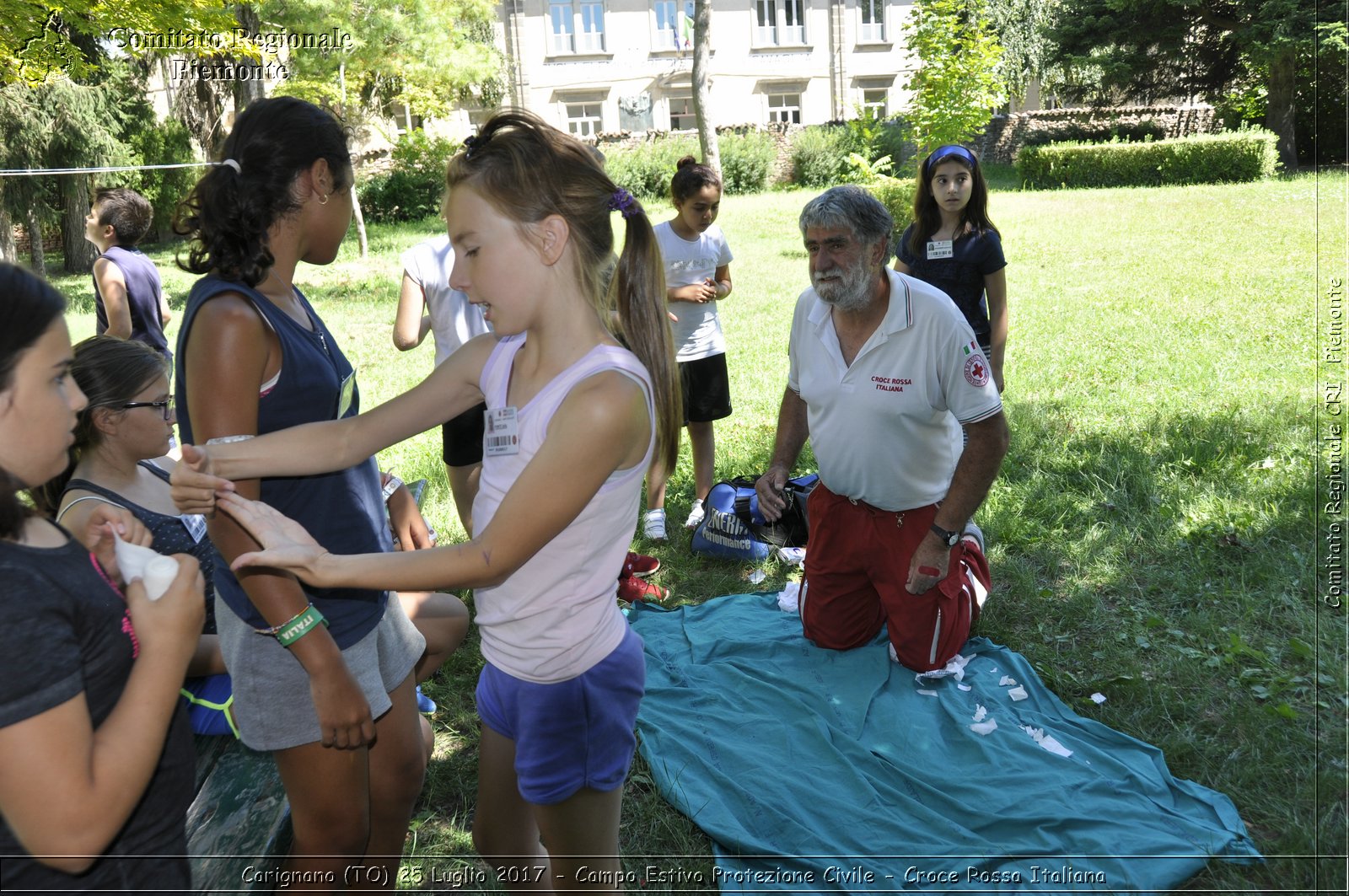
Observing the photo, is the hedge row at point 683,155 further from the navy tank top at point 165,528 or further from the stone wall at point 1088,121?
A: the navy tank top at point 165,528

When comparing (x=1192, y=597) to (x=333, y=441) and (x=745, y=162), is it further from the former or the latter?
(x=745, y=162)

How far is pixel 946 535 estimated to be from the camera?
3.81 m

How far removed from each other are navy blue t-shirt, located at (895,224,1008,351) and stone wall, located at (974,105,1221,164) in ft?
91.2

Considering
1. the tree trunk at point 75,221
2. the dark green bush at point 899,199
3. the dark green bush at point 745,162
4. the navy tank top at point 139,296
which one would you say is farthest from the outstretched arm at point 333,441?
the dark green bush at point 745,162

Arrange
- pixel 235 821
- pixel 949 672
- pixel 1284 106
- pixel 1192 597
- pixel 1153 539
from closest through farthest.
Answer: pixel 235 821
pixel 949 672
pixel 1192 597
pixel 1153 539
pixel 1284 106

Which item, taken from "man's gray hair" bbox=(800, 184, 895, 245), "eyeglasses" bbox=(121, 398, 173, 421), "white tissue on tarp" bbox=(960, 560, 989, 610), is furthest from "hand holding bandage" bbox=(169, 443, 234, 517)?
"white tissue on tarp" bbox=(960, 560, 989, 610)

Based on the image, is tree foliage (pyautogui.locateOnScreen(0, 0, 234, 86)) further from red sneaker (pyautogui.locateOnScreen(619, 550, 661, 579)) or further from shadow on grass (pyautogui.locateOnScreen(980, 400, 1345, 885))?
Result: shadow on grass (pyautogui.locateOnScreen(980, 400, 1345, 885))

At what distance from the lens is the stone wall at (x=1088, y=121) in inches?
1190

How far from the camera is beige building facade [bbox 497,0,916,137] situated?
39469 millimetres

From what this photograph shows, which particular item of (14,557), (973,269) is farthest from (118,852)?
(973,269)

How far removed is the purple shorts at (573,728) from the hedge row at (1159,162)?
24.3 m

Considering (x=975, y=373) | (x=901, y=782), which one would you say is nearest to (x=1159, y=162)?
(x=975, y=373)

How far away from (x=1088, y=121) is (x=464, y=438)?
109 feet

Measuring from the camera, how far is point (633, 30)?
131ft
